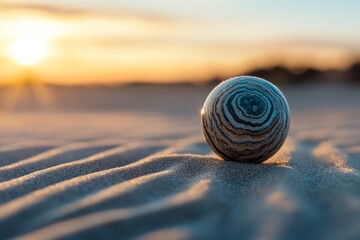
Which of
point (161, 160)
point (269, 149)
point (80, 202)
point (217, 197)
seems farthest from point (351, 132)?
point (80, 202)

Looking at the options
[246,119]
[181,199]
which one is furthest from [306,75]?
[181,199]

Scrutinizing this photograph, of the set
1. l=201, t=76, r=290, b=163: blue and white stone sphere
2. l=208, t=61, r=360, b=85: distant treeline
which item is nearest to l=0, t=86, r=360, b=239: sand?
l=201, t=76, r=290, b=163: blue and white stone sphere

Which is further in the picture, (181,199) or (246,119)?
(246,119)

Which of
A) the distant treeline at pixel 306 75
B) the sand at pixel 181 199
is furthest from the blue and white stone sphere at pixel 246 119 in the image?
the distant treeline at pixel 306 75

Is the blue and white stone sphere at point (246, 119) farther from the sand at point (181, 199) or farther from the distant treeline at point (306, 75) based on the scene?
the distant treeline at point (306, 75)

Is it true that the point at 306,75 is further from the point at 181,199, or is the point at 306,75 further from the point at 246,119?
the point at 181,199

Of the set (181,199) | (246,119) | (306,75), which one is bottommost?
(306,75)

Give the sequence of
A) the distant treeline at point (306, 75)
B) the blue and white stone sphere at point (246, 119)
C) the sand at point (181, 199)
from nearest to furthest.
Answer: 1. the sand at point (181, 199)
2. the blue and white stone sphere at point (246, 119)
3. the distant treeline at point (306, 75)

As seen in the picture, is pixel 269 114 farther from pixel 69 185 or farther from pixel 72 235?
pixel 72 235

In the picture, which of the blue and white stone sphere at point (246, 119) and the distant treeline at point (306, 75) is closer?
the blue and white stone sphere at point (246, 119)

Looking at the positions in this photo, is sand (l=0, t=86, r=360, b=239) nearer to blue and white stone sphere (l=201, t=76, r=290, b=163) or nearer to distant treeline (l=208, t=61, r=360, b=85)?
Answer: blue and white stone sphere (l=201, t=76, r=290, b=163)
